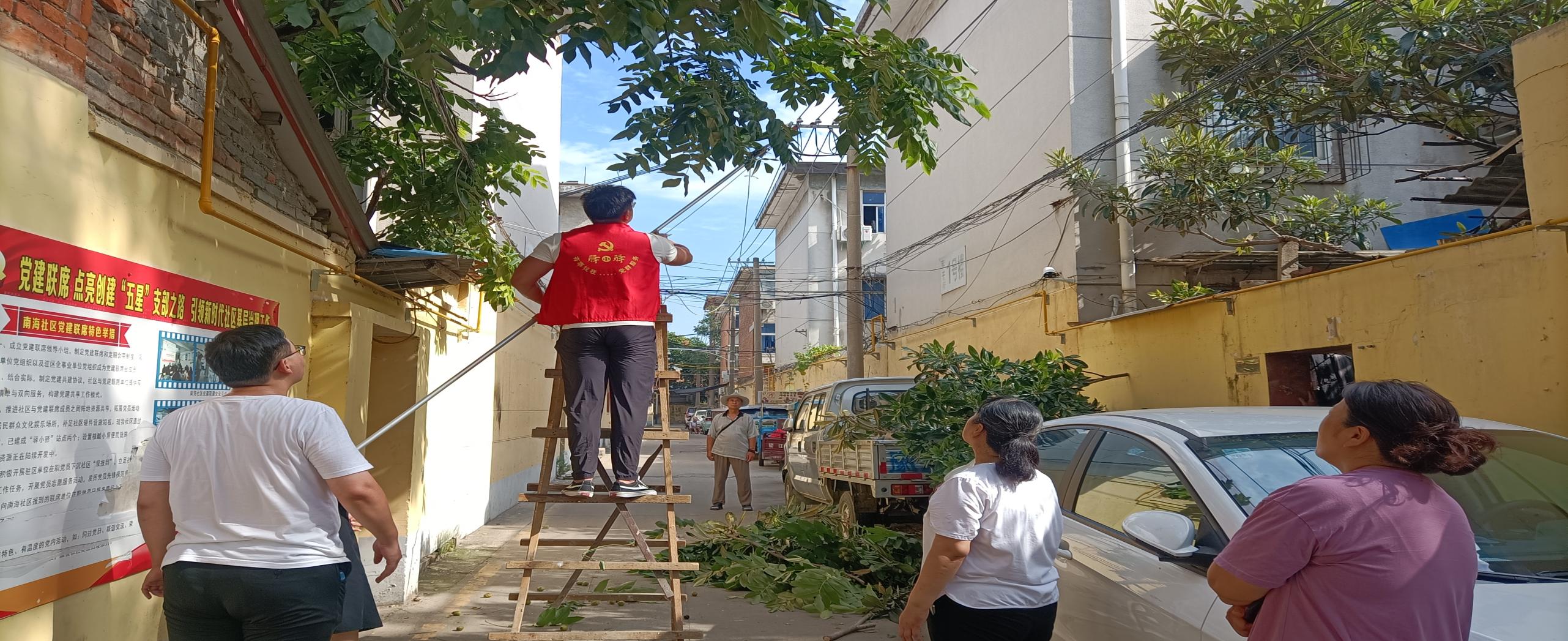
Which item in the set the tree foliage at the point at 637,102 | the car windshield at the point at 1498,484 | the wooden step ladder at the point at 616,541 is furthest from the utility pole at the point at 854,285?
the car windshield at the point at 1498,484

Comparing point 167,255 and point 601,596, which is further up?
point 167,255

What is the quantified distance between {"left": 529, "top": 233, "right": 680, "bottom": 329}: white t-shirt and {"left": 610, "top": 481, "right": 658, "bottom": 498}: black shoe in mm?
828

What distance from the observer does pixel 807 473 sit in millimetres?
12148

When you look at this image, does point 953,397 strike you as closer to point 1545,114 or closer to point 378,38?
point 1545,114

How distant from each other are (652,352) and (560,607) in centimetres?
230

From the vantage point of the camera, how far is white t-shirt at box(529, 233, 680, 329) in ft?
15.9

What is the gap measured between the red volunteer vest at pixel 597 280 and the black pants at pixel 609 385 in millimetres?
79

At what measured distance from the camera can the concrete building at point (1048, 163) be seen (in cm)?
1265

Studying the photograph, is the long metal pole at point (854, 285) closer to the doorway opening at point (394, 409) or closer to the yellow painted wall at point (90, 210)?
the doorway opening at point (394, 409)

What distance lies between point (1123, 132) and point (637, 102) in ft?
31.1

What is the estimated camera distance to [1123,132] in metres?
13.2

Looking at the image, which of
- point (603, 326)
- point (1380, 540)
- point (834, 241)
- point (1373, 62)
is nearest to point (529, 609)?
point (603, 326)

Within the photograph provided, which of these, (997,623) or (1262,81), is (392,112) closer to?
(997,623)

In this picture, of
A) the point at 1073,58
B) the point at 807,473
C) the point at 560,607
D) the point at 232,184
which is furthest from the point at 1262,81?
the point at 232,184
